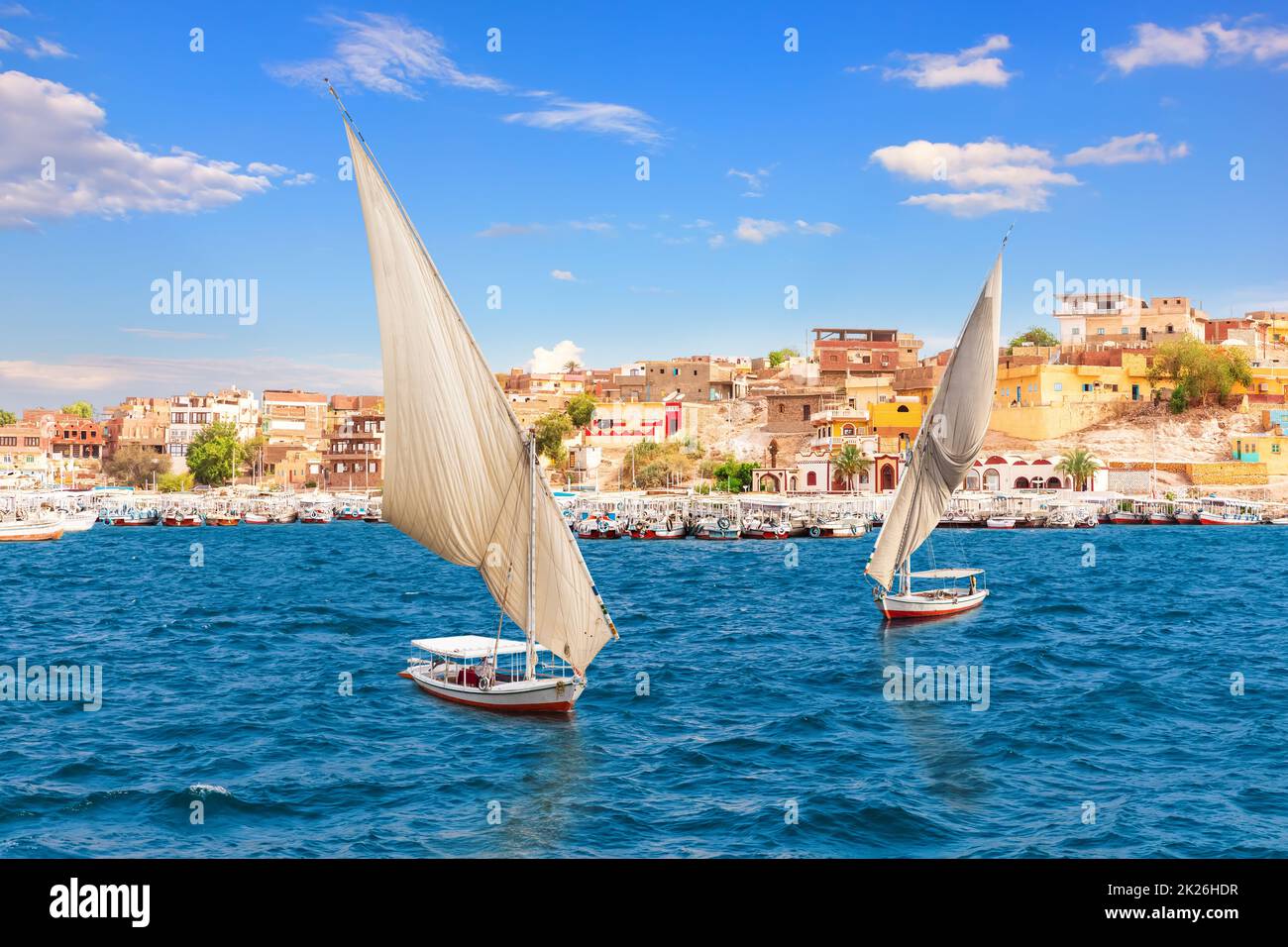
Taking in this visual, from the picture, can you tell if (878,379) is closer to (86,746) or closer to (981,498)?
(981,498)

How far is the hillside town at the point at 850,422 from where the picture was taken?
96.9 metres

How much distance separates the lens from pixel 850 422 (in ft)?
335

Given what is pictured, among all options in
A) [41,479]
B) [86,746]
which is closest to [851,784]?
[86,746]

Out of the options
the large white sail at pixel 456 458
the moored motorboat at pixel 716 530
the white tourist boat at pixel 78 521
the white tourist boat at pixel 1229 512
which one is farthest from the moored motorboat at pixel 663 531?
the large white sail at pixel 456 458

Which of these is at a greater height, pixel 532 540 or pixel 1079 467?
pixel 1079 467

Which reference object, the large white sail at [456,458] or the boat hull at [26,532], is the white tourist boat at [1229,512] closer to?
the large white sail at [456,458]

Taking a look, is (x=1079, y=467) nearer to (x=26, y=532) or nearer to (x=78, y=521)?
(x=78, y=521)

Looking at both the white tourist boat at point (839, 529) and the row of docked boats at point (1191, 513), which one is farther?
the row of docked boats at point (1191, 513)

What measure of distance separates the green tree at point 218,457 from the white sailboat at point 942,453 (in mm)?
102849

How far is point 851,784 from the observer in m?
A: 17.4

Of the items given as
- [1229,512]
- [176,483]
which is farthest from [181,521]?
[1229,512]

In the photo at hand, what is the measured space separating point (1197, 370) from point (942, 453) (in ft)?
262

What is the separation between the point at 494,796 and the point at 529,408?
104 metres

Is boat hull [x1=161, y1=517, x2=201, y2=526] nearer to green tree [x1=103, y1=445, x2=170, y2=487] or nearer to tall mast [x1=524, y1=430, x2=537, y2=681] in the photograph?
green tree [x1=103, y1=445, x2=170, y2=487]
